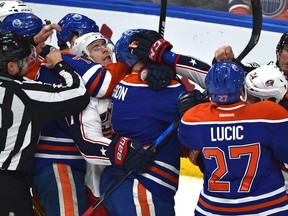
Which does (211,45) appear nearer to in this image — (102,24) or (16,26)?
(102,24)

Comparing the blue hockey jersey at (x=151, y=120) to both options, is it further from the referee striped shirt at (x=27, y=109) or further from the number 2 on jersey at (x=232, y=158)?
the number 2 on jersey at (x=232, y=158)

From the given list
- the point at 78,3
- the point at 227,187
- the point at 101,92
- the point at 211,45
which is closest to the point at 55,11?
the point at 78,3

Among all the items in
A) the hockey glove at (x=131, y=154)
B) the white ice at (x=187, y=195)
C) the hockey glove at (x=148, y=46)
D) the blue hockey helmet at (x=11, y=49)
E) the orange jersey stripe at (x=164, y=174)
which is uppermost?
the hockey glove at (x=148, y=46)

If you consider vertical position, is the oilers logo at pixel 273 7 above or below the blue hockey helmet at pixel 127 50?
below

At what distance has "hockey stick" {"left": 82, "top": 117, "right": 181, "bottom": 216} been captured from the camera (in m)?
2.85

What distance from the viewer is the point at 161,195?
2.94 metres

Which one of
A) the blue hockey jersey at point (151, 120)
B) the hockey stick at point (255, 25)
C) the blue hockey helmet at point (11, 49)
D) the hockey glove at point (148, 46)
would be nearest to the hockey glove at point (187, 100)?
the blue hockey jersey at point (151, 120)

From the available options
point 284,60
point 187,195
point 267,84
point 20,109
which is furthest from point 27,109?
point 187,195

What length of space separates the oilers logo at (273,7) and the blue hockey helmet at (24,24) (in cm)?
152

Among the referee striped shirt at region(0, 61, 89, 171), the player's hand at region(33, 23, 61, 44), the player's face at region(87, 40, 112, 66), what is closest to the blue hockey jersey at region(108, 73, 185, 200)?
the referee striped shirt at region(0, 61, 89, 171)

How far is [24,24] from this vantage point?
10.9 ft

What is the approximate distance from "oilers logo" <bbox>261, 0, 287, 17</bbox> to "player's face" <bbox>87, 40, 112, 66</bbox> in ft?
4.73

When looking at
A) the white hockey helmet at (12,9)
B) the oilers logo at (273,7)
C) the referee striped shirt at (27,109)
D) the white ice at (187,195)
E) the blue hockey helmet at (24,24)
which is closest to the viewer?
the referee striped shirt at (27,109)

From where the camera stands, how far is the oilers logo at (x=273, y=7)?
4.34 metres
